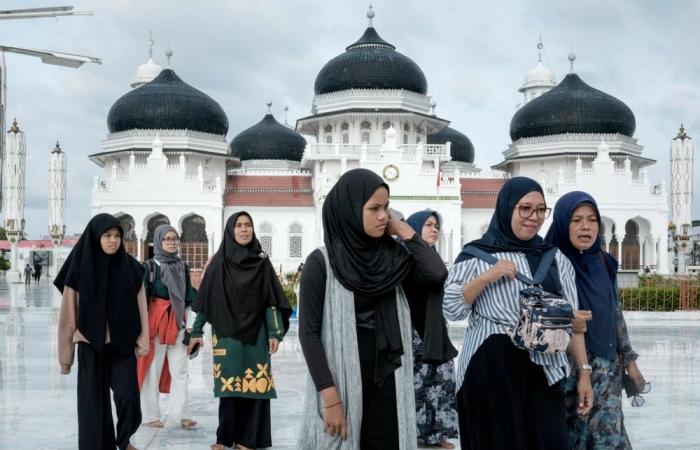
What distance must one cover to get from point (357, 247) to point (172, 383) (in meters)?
3.16

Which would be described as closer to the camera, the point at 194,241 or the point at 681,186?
the point at 194,241

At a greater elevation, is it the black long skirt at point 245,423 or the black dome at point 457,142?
the black dome at point 457,142

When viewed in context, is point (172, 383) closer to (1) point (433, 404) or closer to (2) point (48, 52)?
(1) point (433, 404)

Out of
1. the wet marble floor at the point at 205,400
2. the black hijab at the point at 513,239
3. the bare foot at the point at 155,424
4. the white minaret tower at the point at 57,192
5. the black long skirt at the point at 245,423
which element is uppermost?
the white minaret tower at the point at 57,192

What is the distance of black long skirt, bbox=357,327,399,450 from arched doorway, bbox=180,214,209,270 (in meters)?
29.8

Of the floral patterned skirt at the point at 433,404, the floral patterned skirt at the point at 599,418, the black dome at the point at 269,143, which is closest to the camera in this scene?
the floral patterned skirt at the point at 599,418

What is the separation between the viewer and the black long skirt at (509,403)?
3.03 metres

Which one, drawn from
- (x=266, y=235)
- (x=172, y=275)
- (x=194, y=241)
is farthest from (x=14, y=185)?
(x=172, y=275)

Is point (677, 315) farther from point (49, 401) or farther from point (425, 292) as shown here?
point (425, 292)

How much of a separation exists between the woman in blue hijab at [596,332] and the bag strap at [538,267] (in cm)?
30

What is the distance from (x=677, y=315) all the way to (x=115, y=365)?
13.3 metres

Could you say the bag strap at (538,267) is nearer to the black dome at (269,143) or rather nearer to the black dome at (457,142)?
the black dome at (269,143)

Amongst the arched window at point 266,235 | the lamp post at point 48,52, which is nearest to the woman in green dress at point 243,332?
the lamp post at point 48,52

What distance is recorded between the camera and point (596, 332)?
3412mm
